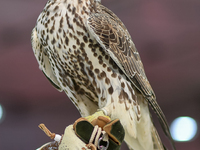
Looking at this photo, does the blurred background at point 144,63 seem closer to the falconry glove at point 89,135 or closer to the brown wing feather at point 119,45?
the brown wing feather at point 119,45

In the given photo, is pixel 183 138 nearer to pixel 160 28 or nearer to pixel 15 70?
pixel 160 28

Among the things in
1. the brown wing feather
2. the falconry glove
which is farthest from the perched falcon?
the falconry glove

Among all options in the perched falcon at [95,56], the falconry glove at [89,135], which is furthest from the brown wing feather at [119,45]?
the falconry glove at [89,135]

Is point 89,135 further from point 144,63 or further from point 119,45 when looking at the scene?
point 144,63

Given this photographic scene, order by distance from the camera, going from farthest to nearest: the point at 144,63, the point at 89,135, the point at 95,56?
the point at 144,63
the point at 95,56
the point at 89,135

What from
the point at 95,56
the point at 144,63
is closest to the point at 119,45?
the point at 95,56

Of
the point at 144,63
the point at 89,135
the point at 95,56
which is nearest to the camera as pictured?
the point at 89,135

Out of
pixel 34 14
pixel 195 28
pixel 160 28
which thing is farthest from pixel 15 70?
pixel 195 28

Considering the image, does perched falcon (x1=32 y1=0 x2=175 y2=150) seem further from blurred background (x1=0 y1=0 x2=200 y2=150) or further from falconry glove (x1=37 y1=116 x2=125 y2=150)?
blurred background (x1=0 y1=0 x2=200 y2=150)
